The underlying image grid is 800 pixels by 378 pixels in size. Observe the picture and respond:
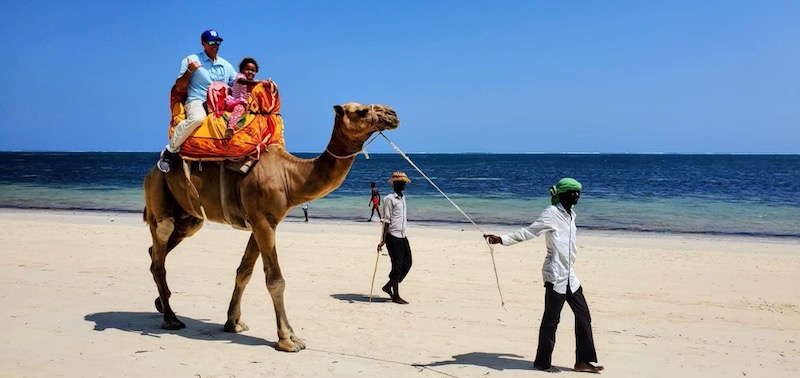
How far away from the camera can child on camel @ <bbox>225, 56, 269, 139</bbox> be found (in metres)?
7.08

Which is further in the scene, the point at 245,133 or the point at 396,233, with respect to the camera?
the point at 396,233

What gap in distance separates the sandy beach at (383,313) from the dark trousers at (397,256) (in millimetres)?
491

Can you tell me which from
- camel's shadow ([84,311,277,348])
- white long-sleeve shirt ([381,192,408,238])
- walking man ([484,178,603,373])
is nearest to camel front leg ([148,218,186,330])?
camel's shadow ([84,311,277,348])

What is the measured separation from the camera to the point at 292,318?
8547 mm

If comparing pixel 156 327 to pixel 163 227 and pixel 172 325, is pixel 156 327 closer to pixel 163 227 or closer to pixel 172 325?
pixel 172 325

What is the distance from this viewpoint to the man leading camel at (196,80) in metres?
7.21

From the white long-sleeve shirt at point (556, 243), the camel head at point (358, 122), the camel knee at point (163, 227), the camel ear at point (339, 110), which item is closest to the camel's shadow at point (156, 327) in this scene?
the camel knee at point (163, 227)

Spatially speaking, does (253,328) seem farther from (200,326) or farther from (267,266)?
(267,266)

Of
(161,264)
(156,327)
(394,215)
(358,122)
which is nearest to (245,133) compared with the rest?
(358,122)

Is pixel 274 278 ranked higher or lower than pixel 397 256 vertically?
higher

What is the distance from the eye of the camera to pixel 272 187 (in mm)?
6770

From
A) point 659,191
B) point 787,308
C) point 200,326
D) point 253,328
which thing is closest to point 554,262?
point 253,328

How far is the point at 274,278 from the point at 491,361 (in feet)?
7.79

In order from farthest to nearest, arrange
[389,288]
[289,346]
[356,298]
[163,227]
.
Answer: [356,298] → [389,288] → [163,227] → [289,346]
